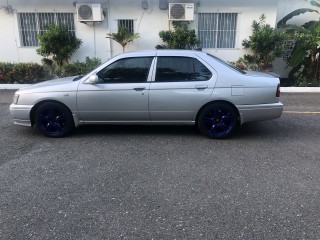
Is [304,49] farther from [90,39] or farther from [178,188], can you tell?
[178,188]

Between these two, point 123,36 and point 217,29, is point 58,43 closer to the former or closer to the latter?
point 123,36

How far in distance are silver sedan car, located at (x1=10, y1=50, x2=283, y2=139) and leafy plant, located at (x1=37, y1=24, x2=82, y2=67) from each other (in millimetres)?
5683

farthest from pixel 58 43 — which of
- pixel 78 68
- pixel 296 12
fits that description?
pixel 296 12

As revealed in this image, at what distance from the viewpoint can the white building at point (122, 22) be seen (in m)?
11.5

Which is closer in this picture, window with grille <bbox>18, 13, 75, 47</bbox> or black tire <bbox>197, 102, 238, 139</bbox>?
black tire <bbox>197, 102, 238, 139</bbox>

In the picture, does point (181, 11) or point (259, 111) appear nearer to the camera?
point (259, 111)

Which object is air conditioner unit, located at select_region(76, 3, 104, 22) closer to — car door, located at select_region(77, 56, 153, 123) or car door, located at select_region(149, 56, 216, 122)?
car door, located at select_region(77, 56, 153, 123)

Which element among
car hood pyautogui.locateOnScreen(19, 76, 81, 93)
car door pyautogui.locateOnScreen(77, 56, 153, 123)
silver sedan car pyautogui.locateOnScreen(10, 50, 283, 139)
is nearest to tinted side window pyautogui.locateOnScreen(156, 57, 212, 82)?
silver sedan car pyautogui.locateOnScreen(10, 50, 283, 139)

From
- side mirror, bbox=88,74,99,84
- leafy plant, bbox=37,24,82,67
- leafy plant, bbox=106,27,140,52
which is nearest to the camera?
side mirror, bbox=88,74,99,84

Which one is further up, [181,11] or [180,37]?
[181,11]

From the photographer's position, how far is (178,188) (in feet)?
13.0

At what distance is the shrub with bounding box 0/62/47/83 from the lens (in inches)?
442

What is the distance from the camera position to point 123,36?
1102cm

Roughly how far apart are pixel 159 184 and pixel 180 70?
2363 mm
